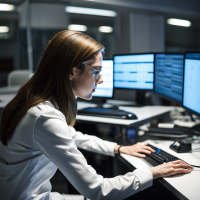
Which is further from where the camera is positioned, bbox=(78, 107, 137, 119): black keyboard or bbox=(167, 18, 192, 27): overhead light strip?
bbox=(167, 18, 192, 27): overhead light strip

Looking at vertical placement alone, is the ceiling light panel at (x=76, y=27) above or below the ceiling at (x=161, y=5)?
below

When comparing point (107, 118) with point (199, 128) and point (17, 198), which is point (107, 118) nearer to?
point (199, 128)

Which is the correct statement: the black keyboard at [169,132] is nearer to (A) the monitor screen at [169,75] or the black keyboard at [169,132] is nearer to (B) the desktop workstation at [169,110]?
(B) the desktop workstation at [169,110]

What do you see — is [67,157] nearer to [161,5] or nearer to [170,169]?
[170,169]

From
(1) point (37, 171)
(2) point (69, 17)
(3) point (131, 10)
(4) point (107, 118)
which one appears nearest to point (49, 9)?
(2) point (69, 17)

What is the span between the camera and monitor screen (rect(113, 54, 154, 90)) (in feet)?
6.71

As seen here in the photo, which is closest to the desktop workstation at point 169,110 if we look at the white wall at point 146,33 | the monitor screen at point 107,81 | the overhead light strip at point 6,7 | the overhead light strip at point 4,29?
the monitor screen at point 107,81

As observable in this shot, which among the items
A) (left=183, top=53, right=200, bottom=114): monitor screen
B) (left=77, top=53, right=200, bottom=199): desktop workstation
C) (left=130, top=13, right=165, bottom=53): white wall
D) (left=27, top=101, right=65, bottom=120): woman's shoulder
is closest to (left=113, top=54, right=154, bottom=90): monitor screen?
(left=77, top=53, right=200, bottom=199): desktop workstation

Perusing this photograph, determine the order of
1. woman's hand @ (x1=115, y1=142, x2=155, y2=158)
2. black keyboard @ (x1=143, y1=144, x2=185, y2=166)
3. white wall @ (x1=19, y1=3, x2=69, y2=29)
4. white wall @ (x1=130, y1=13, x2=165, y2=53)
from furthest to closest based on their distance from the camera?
white wall @ (x1=130, y1=13, x2=165, y2=53), white wall @ (x1=19, y1=3, x2=69, y2=29), woman's hand @ (x1=115, y1=142, x2=155, y2=158), black keyboard @ (x1=143, y1=144, x2=185, y2=166)

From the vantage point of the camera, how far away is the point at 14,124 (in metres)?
0.85

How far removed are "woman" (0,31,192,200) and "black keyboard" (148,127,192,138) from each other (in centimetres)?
45

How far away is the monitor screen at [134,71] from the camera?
2.04 m

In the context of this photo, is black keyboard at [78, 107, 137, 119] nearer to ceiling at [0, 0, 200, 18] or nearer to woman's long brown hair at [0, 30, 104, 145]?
woman's long brown hair at [0, 30, 104, 145]

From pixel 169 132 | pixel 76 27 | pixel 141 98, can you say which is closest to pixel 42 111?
pixel 169 132
